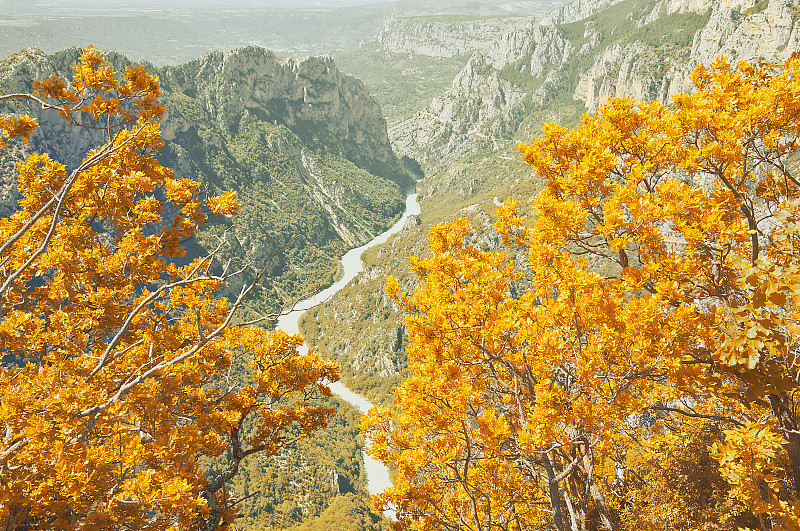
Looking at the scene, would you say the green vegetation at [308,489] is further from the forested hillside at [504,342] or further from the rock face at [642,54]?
the rock face at [642,54]

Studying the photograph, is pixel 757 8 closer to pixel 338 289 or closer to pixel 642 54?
pixel 642 54

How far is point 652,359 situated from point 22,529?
8.43m

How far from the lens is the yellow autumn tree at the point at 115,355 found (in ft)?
13.9

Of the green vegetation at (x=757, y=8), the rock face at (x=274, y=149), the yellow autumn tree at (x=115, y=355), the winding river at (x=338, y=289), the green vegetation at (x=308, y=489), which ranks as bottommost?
the winding river at (x=338, y=289)

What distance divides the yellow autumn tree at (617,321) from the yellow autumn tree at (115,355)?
9.10 ft

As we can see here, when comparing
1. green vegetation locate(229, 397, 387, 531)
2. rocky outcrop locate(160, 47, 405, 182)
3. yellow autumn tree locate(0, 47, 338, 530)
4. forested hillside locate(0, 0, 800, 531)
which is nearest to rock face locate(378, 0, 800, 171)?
forested hillside locate(0, 0, 800, 531)

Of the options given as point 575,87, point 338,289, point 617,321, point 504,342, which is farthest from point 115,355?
point 575,87

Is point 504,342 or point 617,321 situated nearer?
point 617,321

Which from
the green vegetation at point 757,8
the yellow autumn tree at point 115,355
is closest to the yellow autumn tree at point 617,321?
the yellow autumn tree at point 115,355

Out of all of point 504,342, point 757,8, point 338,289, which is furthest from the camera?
point 338,289

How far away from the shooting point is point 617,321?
546cm

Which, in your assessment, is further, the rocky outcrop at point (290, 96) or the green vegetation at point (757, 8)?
the rocky outcrop at point (290, 96)

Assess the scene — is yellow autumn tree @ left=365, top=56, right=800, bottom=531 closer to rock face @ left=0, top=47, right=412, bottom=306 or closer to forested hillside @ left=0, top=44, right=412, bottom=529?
forested hillside @ left=0, top=44, right=412, bottom=529

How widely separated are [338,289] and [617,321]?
101 metres
